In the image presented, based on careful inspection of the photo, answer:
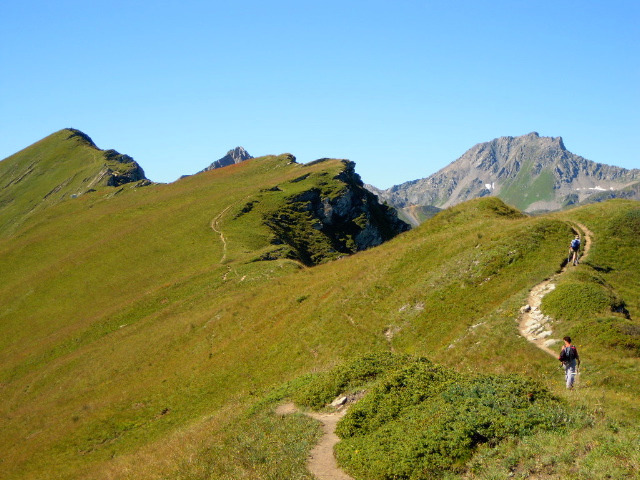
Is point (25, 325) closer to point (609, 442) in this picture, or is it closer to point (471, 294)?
point (471, 294)

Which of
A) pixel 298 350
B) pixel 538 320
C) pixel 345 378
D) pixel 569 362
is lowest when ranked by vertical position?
pixel 298 350

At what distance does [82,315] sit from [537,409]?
8053cm

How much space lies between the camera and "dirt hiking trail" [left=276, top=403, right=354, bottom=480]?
1669 cm

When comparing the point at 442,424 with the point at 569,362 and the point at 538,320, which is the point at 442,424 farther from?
the point at 538,320

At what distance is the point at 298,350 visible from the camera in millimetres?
38656

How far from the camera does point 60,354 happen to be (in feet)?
222

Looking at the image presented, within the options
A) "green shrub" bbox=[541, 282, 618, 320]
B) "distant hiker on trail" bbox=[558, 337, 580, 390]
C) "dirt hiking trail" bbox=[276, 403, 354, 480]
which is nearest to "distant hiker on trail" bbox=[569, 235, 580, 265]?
"green shrub" bbox=[541, 282, 618, 320]

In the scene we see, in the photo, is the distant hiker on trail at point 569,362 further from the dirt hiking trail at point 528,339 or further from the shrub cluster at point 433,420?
the dirt hiking trail at point 528,339

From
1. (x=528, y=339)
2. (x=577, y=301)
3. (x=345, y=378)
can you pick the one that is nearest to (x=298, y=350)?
(x=345, y=378)

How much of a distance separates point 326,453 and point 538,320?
16179mm

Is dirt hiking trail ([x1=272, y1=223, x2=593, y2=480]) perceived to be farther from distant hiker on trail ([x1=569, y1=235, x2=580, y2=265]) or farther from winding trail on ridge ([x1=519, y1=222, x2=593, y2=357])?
distant hiker on trail ([x1=569, y1=235, x2=580, y2=265])

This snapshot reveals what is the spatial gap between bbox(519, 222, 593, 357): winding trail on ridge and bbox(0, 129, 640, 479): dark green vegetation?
1.96ft

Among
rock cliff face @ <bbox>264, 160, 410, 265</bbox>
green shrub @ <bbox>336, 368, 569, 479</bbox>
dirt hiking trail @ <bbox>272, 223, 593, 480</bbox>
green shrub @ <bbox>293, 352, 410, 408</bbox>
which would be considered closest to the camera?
green shrub @ <bbox>336, 368, 569, 479</bbox>

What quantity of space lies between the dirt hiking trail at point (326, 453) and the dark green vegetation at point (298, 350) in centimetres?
51
